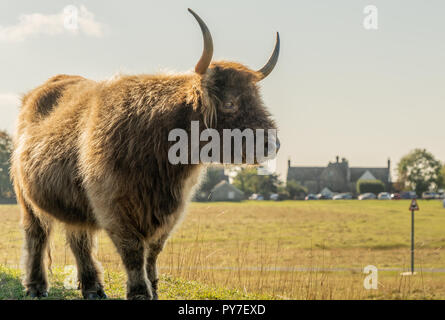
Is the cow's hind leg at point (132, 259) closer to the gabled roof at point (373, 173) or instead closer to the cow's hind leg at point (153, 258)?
the cow's hind leg at point (153, 258)

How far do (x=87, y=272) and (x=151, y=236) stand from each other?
1.89 metres

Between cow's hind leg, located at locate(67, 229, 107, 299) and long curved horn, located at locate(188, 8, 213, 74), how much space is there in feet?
9.02

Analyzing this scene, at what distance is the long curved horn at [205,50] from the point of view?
14.3 feet

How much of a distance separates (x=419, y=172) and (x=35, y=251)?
73.8 metres

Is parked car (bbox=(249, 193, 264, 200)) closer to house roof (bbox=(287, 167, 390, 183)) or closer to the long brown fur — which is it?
house roof (bbox=(287, 167, 390, 183))

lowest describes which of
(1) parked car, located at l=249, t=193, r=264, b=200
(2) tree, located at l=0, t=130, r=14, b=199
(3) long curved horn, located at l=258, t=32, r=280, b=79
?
(1) parked car, located at l=249, t=193, r=264, b=200

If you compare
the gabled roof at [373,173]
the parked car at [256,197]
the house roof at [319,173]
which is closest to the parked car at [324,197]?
the house roof at [319,173]

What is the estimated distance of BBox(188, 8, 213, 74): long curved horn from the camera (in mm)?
4352

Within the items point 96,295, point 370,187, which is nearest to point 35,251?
point 96,295

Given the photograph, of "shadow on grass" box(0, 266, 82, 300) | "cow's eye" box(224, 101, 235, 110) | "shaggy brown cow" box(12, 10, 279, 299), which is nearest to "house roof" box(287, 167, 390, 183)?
"shadow on grass" box(0, 266, 82, 300)

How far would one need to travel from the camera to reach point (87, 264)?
6191 millimetres

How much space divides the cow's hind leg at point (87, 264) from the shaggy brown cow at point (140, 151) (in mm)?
826
